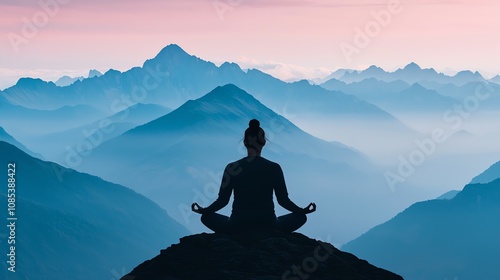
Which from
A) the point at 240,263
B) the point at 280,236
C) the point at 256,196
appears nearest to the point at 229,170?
the point at 256,196

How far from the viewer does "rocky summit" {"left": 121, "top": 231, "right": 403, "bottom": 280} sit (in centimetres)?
1552

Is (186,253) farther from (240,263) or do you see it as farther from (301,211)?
(301,211)

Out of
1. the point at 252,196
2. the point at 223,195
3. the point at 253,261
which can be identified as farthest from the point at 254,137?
the point at 253,261

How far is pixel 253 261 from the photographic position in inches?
619

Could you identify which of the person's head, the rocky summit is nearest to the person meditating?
the person's head

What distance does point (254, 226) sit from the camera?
1845cm

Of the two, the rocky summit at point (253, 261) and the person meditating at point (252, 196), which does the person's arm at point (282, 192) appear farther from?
the rocky summit at point (253, 261)

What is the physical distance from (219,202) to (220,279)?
4.14m

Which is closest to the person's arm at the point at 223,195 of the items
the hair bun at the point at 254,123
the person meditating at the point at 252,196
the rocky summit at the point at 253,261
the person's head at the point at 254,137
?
the person meditating at the point at 252,196

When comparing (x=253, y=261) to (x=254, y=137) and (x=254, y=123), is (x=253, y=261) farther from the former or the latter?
(x=254, y=123)

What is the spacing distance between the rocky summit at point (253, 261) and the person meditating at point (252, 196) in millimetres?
625

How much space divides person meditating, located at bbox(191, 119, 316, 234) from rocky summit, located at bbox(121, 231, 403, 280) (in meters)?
0.63

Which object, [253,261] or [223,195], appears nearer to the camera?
[253,261]

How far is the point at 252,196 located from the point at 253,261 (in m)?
3.16
